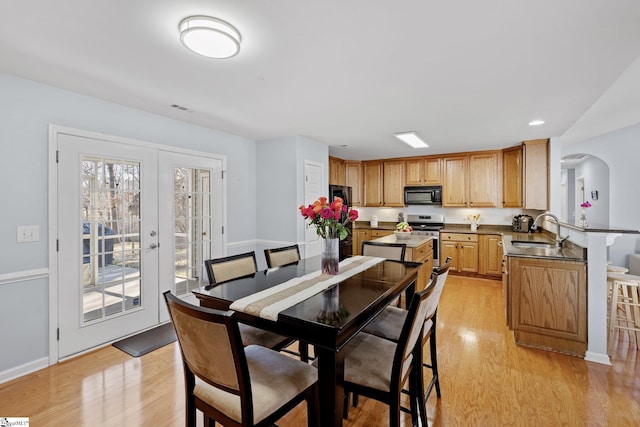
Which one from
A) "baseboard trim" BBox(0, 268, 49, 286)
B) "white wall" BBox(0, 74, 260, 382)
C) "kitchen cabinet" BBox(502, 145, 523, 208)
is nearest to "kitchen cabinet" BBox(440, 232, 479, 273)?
"kitchen cabinet" BBox(502, 145, 523, 208)

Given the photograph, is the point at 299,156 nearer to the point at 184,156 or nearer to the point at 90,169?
the point at 184,156

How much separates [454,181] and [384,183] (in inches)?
52.7

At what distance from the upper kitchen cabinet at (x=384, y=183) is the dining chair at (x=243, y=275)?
428 cm

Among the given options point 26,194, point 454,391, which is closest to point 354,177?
point 454,391

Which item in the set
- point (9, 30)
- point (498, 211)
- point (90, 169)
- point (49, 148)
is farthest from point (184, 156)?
point (498, 211)

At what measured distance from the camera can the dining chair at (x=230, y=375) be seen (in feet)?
3.65

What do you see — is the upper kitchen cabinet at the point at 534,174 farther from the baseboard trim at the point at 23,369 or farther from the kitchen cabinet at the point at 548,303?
the baseboard trim at the point at 23,369

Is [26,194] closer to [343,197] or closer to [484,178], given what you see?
[343,197]

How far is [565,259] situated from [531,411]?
1.38m

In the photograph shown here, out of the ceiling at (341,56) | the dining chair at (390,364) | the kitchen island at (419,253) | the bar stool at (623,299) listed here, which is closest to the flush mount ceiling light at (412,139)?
the ceiling at (341,56)

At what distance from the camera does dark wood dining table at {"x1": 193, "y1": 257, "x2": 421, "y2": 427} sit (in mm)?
1271

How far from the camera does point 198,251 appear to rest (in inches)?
146

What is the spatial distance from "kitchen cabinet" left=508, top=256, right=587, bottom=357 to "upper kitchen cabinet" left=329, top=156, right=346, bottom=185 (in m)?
3.54

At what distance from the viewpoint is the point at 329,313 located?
1.39 meters
